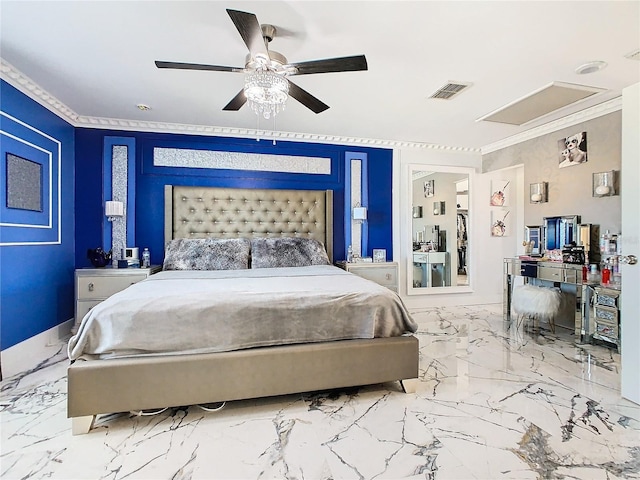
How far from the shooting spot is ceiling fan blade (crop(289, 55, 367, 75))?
1922 millimetres

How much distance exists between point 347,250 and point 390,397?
251 centimetres

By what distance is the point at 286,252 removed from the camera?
385 cm

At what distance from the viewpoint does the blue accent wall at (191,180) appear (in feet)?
12.6

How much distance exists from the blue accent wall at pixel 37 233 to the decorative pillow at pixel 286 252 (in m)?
1.99

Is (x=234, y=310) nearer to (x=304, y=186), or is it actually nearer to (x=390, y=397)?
(x=390, y=397)

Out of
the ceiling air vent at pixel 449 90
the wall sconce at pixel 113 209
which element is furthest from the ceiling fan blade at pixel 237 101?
the wall sconce at pixel 113 209

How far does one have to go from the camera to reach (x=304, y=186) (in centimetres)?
448

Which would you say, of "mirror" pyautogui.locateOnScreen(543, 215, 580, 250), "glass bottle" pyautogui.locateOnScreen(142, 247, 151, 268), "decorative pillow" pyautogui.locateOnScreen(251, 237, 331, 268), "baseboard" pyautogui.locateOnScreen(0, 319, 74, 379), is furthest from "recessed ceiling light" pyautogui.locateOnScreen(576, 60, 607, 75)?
"baseboard" pyautogui.locateOnScreen(0, 319, 74, 379)

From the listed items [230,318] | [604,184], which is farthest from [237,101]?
[604,184]

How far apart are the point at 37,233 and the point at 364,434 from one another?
3.34 m

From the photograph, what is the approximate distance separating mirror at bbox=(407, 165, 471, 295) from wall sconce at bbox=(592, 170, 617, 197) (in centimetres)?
171

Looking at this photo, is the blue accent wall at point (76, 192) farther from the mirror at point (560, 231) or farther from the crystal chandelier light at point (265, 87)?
the crystal chandelier light at point (265, 87)

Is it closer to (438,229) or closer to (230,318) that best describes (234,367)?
(230,318)

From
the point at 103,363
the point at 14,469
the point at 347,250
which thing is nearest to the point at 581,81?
the point at 347,250
